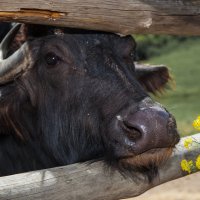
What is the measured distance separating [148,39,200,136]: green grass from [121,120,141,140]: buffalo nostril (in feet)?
19.6

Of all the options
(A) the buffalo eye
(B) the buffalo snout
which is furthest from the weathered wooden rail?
(A) the buffalo eye

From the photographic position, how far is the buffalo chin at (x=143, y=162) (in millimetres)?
3549

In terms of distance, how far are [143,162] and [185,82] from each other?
15974 millimetres

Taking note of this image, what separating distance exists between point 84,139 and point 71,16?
1082mm

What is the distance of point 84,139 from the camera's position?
13.5ft

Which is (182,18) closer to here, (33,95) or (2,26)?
(33,95)

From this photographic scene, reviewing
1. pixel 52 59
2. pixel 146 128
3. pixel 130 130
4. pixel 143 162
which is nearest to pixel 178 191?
pixel 52 59

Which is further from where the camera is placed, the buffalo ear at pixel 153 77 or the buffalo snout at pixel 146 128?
the buffalo ear at pixel 153 77

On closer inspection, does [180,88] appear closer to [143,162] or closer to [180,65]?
[180,65]

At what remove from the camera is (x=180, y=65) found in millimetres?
22422

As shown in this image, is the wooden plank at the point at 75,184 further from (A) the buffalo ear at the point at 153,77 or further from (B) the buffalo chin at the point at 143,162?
(A) the buffalo ear at the point at 153,77

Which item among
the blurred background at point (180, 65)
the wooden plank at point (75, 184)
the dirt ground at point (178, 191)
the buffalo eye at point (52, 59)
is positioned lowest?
the blurred background at point (180, 65)

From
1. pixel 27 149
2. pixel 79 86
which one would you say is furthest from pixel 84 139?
pixel 27 149

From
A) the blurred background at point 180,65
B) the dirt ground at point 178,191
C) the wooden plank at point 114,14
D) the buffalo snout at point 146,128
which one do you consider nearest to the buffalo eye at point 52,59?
the wooden plank at point 114,14
